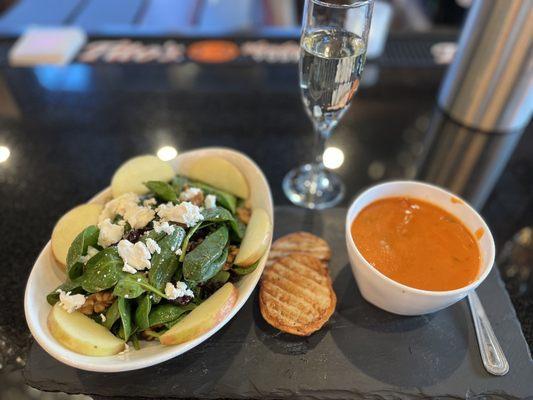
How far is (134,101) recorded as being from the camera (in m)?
1.58

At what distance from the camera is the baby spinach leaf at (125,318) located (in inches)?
30.5

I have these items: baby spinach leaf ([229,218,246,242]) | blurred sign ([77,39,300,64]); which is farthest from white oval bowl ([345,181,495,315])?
blurred sign ([77,39,300,64])

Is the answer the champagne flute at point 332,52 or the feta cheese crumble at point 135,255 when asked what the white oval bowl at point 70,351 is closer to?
the feta cheese crumble at point 135,255

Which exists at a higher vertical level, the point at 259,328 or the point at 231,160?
the point at 231,160

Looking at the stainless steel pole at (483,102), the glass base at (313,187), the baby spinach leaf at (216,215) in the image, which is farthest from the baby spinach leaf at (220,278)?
the stainless steel pole at (483,102)

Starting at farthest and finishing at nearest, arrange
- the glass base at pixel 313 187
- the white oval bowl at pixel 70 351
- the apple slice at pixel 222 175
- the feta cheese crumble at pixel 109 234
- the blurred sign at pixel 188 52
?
the blurred sign at pixel 188 52 → the glass base at pixel 313 187 → the apple slice at pixel 222 175 → the feta cheese crumble at pixel 109 234 → the white oval bowl at pixel 70 351

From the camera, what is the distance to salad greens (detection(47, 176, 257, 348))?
79 cm

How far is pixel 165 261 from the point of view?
821 millimetres

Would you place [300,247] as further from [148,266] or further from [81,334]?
[81,334]

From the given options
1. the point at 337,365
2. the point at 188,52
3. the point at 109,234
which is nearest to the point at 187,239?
the point at 109,234

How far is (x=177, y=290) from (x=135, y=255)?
0.34 ft

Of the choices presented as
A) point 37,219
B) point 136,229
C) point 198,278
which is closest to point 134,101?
point 37,219

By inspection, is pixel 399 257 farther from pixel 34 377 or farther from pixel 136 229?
pixel 34 377

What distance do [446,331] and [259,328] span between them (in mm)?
390
